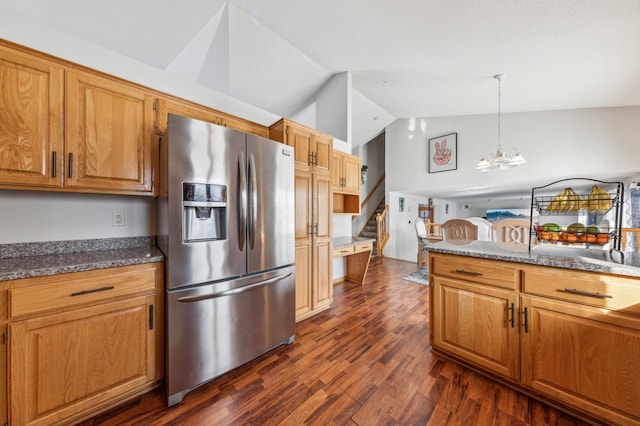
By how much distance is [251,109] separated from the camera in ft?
8.60

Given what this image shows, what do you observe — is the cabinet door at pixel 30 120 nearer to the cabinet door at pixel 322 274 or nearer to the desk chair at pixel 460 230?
the cabinet door at pixel 322 274

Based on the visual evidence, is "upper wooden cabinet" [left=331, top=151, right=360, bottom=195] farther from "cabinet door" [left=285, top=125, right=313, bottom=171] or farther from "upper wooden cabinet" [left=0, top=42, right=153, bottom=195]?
"upper wooden cabinet" [left=0, top=42, right=153, bottom=195]

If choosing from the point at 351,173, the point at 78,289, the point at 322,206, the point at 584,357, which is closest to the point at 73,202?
the point at 78,289

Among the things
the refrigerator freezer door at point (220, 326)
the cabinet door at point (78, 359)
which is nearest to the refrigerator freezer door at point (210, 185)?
the refrigerator freezer door at point (220, 326)

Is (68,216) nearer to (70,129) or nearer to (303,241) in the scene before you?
(70,129)

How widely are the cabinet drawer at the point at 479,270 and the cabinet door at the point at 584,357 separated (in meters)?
0.14

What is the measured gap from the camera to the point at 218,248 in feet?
5.24

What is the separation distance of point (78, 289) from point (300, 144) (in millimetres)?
2046

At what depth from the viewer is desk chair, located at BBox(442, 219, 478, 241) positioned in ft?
11.3

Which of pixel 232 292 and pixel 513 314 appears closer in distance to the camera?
pixel 513 314

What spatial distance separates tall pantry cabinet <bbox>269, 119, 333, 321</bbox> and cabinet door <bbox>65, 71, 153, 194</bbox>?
3.89ft

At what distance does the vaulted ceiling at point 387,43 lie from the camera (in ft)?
6.43

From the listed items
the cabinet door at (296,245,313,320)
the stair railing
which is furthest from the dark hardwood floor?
the stair railing

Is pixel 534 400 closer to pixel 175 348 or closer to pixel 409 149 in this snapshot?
pixel 175 348
